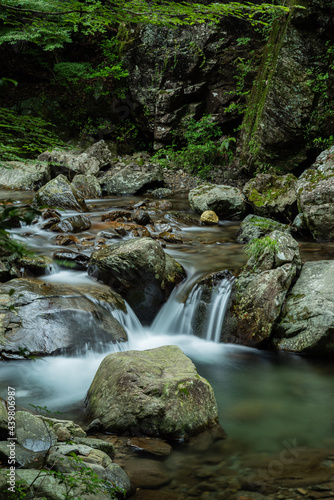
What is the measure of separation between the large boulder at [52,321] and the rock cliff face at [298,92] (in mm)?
7609

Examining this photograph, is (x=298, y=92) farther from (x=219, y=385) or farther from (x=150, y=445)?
(x=150, y=445)

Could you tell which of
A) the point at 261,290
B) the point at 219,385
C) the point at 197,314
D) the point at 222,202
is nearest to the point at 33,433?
the point at 219,385

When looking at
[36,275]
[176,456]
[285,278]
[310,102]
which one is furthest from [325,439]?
[310,102]

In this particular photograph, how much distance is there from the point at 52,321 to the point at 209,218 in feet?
19.3

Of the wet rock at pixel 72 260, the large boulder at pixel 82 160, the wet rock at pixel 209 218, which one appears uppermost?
the large boulder at pixel 82 160

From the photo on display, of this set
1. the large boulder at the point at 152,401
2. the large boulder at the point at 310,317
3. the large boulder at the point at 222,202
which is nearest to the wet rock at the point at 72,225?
the large boulder at the point at 222,202

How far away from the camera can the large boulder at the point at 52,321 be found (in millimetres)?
4410

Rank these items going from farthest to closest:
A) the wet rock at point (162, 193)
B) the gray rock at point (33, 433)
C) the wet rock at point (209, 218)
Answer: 1. the wet rock at point (162, 193)
2. the wet rock at point (209, 218)
3. the gray rock at point (33, 433)

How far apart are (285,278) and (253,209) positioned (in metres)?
4.63

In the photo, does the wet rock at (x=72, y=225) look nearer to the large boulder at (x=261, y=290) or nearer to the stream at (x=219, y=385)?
the stream at (x=219, y=385)

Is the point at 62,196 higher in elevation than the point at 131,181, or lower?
lower

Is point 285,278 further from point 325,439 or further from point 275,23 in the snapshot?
point 275,23

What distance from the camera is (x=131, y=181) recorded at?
13102 millimetres

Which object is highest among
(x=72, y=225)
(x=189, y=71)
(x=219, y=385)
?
(x=189, y=71)
